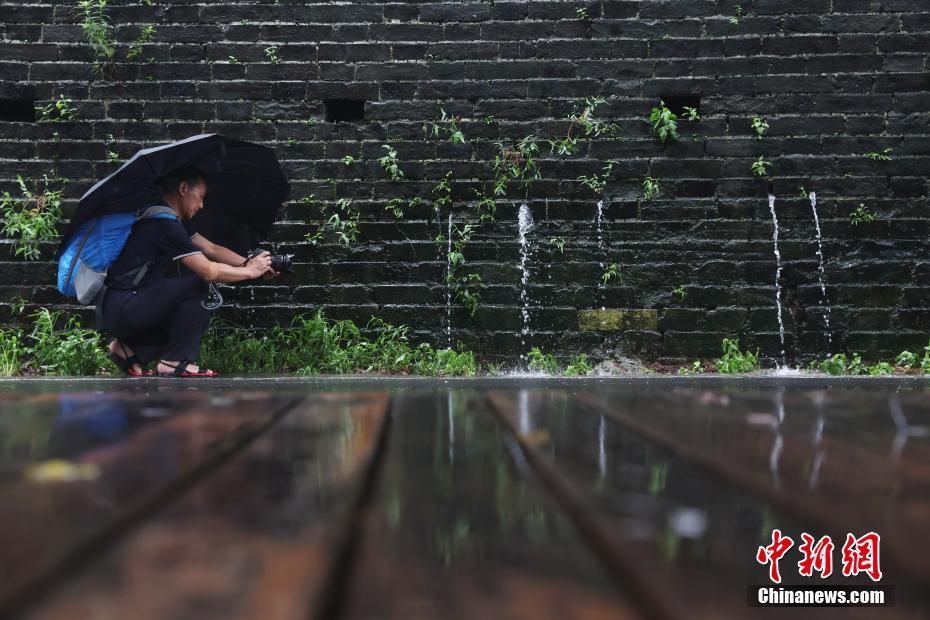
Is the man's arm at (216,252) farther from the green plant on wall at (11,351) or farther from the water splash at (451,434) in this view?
the water splash at (451,434)

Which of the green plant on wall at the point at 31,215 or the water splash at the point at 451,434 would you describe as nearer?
the water splash at the point at 451,434

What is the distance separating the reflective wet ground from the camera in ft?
1.32

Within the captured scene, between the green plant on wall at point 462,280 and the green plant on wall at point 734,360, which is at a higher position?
the green plant on wall at point 462,280

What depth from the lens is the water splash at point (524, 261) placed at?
4789 millimetres

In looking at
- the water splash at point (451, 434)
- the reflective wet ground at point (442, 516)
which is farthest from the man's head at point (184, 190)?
the reflective wet ground at point (442, 516)

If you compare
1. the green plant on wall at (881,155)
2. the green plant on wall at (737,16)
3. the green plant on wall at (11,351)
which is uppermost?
the green plant on wall at (737,16)

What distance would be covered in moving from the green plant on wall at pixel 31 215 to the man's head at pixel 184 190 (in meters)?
1.53

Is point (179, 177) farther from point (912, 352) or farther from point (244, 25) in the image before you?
point (912, 352)

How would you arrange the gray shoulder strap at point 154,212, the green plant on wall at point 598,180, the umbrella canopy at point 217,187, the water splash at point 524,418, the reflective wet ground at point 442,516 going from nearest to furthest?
the reflective wet ground at point 442,516 → the water splash at point 524,418 → the umbrella canopy at point 217,187 → the gray shoulder strap at point 154,212 → the green plant on wall at point 598,180

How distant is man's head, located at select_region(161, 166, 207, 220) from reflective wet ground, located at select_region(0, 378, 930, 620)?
2927 mm

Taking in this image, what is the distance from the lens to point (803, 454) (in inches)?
33.8

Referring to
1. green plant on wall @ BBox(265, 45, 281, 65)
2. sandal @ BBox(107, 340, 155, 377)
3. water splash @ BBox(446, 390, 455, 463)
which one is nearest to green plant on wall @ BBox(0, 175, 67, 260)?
sandal @ BBox(107, 340, 155, 377)

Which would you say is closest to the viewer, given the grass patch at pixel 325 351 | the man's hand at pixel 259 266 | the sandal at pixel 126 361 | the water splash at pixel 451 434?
the water splash at pixel 451 434

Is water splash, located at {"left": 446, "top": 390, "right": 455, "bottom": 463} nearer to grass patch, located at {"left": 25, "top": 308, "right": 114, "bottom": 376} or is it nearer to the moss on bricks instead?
the moss on bricks
